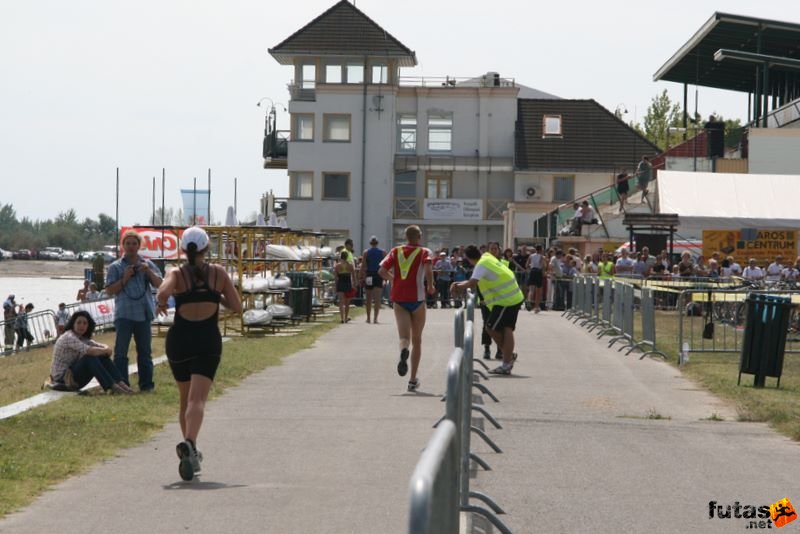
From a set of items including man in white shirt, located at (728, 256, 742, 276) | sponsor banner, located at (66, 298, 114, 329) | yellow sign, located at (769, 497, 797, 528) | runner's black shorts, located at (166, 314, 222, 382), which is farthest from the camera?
sponsor banner, located at (66, 298, 114, 329)

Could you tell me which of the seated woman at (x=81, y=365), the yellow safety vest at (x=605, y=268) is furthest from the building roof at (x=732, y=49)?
the seated woman at (x=81, y=365)

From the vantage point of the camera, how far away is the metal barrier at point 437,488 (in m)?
3.27

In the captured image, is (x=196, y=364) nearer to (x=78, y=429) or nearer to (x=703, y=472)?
(x=78, y=429)

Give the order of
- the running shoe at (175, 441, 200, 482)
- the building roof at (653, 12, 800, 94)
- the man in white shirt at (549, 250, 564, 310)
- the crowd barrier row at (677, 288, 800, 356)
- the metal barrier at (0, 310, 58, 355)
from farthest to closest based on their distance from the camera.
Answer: the building roof at (653, 12, 800, 94) < the metal barrier at (0, 310, 58, 355) < the man in white shirt at (549, 250, 564, 310) < the crowd barrier row at (677, 288, 800, 356) < the running shoe at (175, 441, 200, 482)

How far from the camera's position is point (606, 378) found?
56.9 feet

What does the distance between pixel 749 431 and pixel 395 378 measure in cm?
544

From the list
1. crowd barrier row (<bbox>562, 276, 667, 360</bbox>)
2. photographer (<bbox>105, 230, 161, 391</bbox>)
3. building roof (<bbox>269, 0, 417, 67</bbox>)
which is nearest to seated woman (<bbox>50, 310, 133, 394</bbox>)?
photographer (<bbox>105, 230, 161, 391</bbox>)

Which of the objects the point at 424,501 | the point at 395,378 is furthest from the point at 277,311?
the point at 424,501

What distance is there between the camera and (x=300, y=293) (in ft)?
99.5

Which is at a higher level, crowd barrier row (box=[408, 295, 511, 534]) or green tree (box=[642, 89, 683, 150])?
green tree (box=[642, 89, 683, 150])

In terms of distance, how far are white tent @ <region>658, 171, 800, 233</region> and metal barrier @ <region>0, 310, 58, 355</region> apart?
18.6 metres

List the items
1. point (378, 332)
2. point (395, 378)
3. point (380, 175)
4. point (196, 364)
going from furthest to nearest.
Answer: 1. point (380, 175)
2. point (378, 332)
3. point (395, 378)
4. point (196, 364)

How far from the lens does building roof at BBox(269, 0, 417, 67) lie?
221 feet

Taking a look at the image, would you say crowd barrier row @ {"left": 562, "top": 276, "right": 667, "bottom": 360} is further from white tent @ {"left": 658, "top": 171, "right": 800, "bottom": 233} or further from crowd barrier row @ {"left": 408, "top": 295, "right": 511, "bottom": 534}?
crowd barrier row @ {"left": 408, "top": 295, "right": 511, "bottom": 534}
